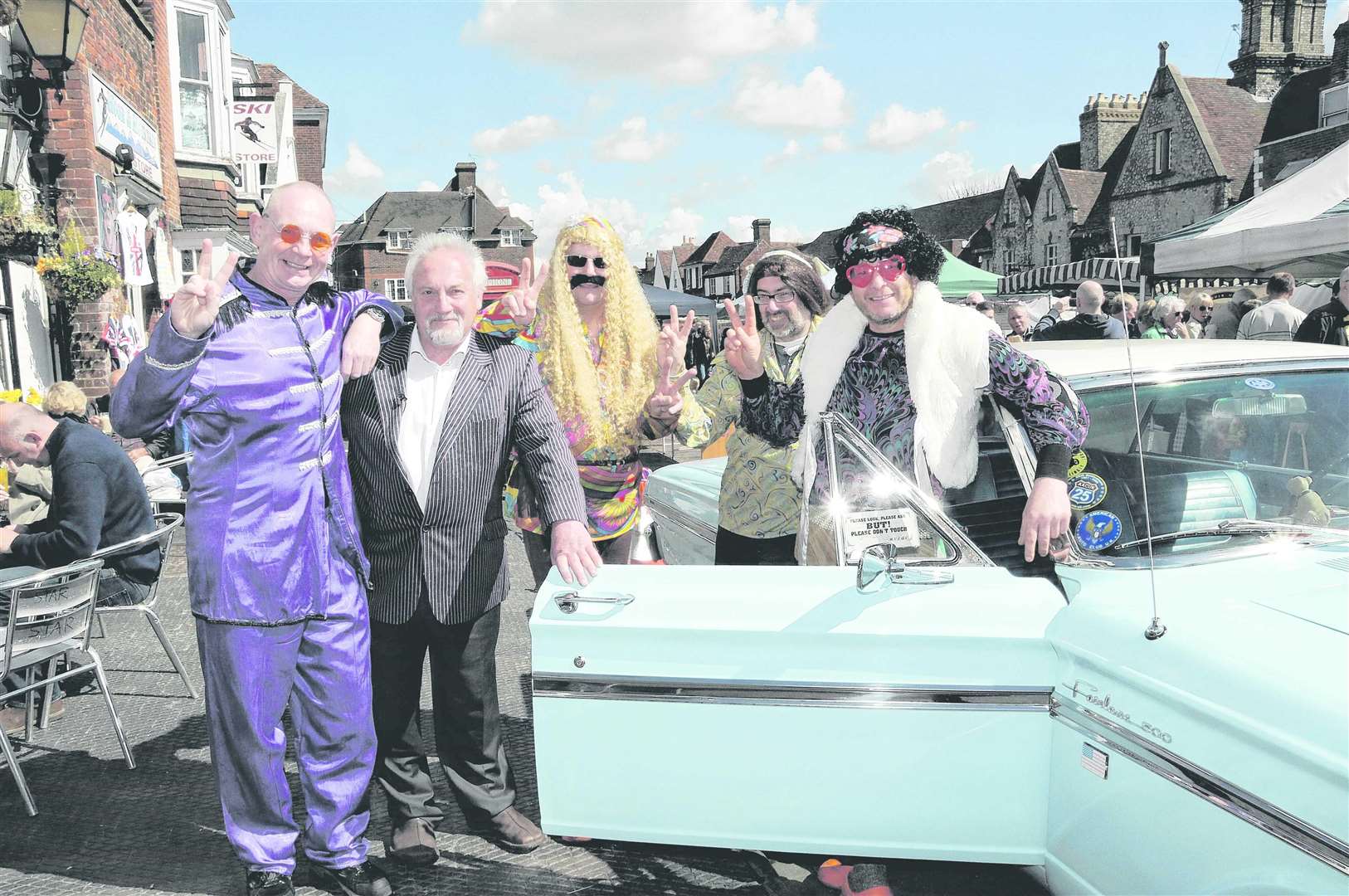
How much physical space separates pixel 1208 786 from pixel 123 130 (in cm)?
1178

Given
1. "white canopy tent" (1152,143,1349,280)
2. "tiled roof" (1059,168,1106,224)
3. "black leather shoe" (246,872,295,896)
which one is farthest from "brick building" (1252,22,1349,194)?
"black leather shoe" (246,872,295,896)

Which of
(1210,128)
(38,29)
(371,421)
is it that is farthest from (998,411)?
(1210,128)

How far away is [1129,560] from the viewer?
2.17 meters

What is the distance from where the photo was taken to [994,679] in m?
2.03

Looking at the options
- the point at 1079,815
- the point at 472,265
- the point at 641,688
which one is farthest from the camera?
the point at 472,265

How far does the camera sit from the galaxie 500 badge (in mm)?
2205

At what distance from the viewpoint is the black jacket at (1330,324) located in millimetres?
6792

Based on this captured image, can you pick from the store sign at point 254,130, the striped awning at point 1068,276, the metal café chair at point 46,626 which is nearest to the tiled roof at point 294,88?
the store sign at point 254,130

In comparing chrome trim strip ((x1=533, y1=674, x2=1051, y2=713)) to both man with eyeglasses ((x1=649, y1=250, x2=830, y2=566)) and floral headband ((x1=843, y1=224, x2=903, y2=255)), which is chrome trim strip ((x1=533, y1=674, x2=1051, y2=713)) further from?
floral headband ((x1=843, y1=224, x2=903, y2=255))

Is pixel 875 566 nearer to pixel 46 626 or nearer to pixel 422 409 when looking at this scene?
pixel 422 409

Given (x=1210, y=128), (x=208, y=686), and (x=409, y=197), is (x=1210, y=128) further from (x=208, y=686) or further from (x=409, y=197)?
(x=409, y=197)

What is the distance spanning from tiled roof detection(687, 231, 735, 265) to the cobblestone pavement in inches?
2953

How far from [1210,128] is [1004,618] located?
35.9 meters

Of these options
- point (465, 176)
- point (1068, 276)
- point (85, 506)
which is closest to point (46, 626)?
point (85, 506)
